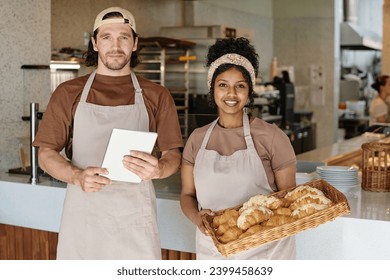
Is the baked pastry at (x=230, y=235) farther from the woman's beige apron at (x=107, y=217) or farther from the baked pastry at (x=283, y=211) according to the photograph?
the woman's beige apron at (x=107, y=217)

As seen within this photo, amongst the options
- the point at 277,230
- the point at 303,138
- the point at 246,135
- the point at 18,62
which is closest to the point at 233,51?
the point at 246,135

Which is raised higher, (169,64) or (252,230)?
(169,64)

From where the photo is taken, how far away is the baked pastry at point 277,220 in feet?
6.63

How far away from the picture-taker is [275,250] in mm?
2191

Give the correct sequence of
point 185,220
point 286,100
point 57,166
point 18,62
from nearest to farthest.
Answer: point 57,166 → point 185,220 → point 18,62 → point 286,100

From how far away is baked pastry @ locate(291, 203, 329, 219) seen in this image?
203 cm

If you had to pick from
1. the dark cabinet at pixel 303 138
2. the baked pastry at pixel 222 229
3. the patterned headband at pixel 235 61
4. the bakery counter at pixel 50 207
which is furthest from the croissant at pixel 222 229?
the dark cabinet at pixel 303 138

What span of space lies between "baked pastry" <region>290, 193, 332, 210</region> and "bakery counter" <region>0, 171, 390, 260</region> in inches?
20.1

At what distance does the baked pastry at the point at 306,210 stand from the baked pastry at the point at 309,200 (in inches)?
0.8

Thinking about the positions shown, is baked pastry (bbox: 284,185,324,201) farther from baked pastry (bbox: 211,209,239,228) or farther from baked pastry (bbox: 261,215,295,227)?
baked pastry (bbox: 211,209,239,228)

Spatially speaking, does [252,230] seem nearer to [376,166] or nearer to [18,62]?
[376,166]

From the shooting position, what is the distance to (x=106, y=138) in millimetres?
2322

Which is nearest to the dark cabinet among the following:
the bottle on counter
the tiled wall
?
the bottle on counter

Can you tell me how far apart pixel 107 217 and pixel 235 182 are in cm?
52
